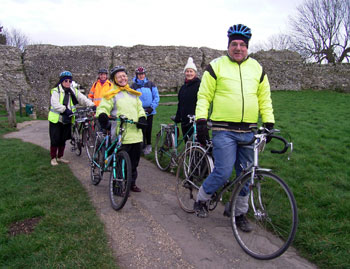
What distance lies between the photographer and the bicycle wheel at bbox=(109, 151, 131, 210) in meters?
3.77

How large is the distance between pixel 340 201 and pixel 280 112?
8.83 metres

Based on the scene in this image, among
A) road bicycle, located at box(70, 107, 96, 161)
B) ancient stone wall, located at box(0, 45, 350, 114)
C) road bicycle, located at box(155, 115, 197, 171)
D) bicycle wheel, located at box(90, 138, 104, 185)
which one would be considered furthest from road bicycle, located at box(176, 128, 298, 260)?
ancient stone wall, located at box(0, 45, 350, 114)

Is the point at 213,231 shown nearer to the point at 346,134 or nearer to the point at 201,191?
the point at 201,191

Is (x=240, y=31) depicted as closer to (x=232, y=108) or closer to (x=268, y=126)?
(x=232, y=108)

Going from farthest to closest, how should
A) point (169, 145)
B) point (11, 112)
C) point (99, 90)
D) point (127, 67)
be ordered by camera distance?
point (127, 67) < point (11, 112) < point (99, 90) < point (169, 145)

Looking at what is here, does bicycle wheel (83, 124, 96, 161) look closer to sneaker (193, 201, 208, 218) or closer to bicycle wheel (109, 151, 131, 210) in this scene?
bicycle wheel (109, 151, 131, 210)

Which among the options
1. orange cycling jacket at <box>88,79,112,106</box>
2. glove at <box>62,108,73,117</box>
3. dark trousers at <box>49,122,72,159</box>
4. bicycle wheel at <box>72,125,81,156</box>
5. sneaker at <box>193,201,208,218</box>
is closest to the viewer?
sneaker at <box>193,201,208,218</box>

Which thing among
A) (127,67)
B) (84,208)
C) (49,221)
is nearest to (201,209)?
(84,208)

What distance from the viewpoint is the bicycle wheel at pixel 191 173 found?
142 inches

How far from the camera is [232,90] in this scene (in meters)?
2.95

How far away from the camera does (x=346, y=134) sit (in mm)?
7699

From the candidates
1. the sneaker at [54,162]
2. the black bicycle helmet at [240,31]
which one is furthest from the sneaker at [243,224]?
the sneaker at [54,162]

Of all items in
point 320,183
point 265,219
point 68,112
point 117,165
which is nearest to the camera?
point 265,219

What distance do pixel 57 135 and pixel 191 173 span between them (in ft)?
11.8
